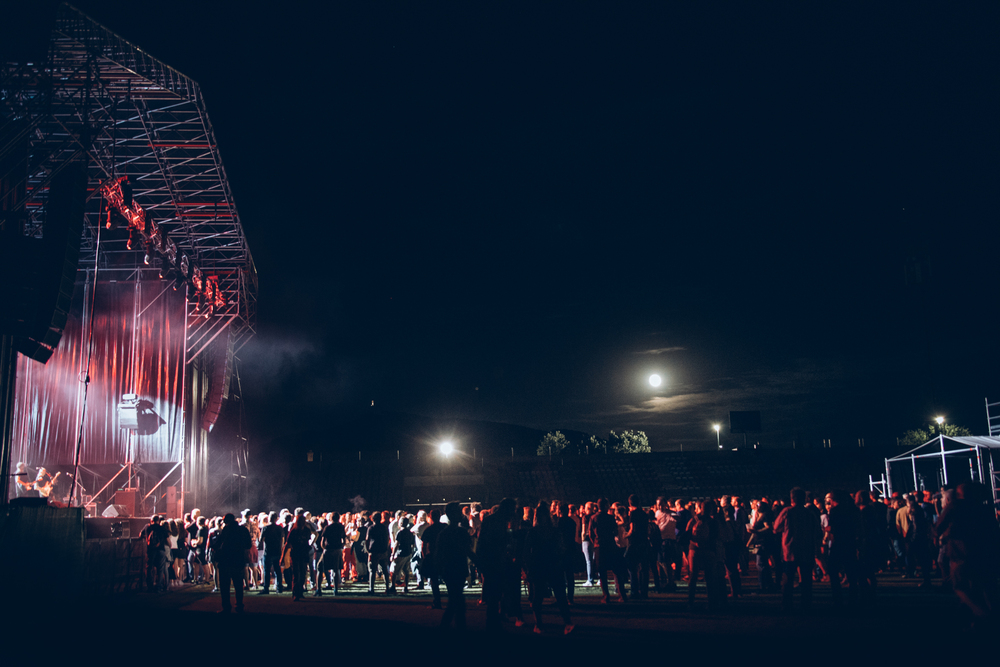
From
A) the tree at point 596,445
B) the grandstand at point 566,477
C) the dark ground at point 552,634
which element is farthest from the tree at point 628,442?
the dark ground at point 552,634

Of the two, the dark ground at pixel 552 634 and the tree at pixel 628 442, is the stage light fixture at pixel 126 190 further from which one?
the tree at pixel 628 442

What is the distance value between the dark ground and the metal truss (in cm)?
953

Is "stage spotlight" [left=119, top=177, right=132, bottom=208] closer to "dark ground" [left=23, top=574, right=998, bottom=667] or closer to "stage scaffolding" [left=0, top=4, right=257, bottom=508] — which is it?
"stage scaffolding" [left=0, top=4, right=257, bottom=508]

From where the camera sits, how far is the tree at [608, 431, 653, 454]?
271 ft

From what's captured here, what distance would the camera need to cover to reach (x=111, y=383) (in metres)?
28.0

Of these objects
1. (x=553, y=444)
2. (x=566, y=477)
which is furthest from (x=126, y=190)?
(x=553, y=444)

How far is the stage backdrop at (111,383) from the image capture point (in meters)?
26.4

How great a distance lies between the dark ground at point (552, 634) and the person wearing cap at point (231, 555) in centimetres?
35

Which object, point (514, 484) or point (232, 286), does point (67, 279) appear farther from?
point (514, 484)

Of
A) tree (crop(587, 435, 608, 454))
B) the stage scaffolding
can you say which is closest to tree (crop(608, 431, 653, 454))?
tree (crop(587, 435, 608, 454))

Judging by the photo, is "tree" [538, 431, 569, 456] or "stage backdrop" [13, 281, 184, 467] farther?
"tree" [538, 431, 569, 456]

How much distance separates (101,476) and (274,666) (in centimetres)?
2524

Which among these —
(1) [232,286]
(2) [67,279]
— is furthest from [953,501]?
(1) [232,286]

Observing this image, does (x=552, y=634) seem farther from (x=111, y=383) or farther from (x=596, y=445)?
(x=596, y=445)
